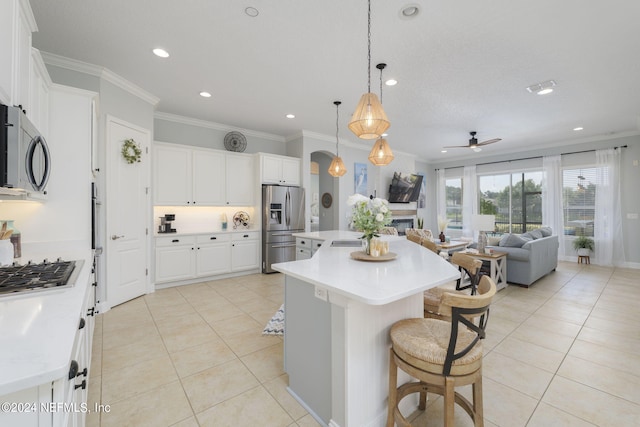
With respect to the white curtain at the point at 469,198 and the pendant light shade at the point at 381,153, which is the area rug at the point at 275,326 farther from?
the white curtain at the point at 469,198

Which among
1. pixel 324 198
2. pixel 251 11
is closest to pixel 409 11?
pixel 251 11

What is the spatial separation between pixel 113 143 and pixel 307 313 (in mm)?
3459

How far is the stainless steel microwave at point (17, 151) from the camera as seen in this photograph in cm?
114

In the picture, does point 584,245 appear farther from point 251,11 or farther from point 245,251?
point 251,11

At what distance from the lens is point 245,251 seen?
205 inches

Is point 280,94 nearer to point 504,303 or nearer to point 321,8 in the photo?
point 321,8

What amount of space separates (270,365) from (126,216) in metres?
2.86

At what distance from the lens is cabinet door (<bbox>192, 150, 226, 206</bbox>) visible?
480 cm

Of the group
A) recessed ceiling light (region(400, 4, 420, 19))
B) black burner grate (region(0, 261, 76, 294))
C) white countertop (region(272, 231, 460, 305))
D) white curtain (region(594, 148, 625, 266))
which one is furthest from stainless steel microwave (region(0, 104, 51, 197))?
white curtain (region(594, 148, 625, 266))

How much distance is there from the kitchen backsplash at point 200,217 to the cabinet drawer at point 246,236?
0.16m

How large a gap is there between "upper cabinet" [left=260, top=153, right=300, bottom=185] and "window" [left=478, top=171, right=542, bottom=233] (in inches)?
234

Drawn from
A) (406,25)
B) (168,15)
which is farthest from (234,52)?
(406,25)

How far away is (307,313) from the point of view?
5.77 ft

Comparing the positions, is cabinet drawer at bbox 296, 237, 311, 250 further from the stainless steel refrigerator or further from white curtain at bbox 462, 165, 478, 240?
white curtain at bbox 462, 165, 478, 240
